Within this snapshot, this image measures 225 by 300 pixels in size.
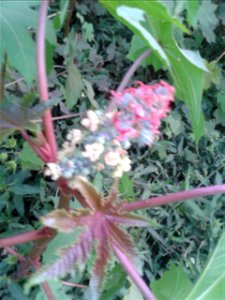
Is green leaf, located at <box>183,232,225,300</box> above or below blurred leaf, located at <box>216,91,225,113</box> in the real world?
above

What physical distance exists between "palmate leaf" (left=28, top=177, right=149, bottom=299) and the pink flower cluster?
6cm

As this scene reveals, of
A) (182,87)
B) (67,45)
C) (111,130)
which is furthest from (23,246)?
(111,130)

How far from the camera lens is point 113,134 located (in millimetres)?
579

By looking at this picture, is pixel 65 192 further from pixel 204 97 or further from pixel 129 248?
pixel 204 97

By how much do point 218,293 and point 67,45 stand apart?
93cm

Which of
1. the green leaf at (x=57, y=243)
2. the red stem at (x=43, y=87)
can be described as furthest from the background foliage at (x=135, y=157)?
the red stem at (x=43, y=87)

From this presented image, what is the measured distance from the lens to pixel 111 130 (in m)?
0.58

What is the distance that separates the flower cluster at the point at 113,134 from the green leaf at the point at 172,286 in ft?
0.82

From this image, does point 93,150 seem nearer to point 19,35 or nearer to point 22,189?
point 19,35

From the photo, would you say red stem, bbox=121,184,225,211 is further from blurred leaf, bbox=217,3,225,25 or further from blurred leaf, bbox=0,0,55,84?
blurred leaf, bbox=217,3,225,25

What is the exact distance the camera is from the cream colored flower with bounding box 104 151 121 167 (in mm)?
580

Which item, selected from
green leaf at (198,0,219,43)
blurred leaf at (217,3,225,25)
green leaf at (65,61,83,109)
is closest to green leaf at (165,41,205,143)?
green leaf at (65,61,83,109)

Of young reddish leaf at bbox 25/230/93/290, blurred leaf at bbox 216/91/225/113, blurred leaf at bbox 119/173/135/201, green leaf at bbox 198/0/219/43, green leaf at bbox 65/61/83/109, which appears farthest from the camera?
blurred leaf at bbox 216/91/225/113

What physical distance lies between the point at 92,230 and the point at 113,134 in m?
0.09
